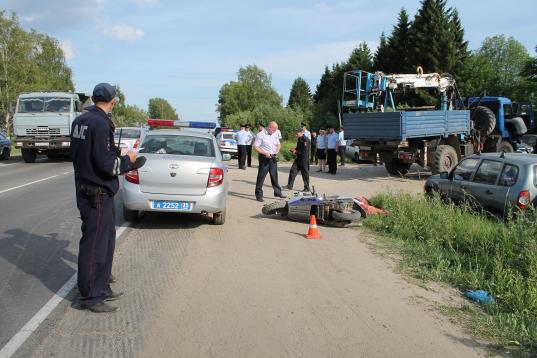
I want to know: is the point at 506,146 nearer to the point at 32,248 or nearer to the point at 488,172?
the point at 488,172

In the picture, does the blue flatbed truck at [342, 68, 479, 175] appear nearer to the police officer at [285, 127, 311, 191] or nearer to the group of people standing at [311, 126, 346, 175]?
the group of people standing at [311, 126, 346, 175]

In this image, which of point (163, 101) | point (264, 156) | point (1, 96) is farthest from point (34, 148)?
point (163, 101)

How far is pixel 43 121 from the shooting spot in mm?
20344

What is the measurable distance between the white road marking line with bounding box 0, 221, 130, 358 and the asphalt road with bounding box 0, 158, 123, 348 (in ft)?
0.17

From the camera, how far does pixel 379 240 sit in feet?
24.8

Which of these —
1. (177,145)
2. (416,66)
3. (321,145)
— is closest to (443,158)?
(321,145)

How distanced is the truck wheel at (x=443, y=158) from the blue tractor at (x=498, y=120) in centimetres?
298

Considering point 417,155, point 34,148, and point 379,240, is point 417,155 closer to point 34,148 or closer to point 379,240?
point 379,240

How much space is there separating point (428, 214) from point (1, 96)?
1732 inches

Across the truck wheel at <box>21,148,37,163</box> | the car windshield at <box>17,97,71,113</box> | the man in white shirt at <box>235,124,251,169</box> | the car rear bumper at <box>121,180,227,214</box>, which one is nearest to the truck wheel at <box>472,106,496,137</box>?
the man in white shirt at <box>235,124,251,169</box>

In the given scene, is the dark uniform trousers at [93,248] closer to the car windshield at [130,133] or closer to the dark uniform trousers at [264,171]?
the dark uniform trousers at [264,171]

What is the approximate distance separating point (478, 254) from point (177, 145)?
4.90 metres

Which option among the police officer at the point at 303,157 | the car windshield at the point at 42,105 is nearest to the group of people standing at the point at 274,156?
the police officer at the point at 303,157

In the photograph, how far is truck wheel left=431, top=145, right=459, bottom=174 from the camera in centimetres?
1511
